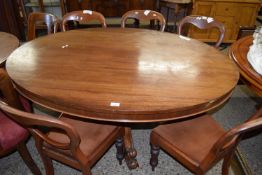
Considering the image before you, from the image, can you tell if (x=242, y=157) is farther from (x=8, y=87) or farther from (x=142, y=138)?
(x=8, y=87)

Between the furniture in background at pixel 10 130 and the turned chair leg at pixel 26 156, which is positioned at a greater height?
the furniture in background at pixel 10 130

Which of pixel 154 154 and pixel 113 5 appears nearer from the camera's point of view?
pixel 154 154

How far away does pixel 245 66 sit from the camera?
4.57ft

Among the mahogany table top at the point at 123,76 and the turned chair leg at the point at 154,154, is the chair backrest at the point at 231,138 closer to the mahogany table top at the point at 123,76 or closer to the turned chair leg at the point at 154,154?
the mahogany table top at the point at 123,76

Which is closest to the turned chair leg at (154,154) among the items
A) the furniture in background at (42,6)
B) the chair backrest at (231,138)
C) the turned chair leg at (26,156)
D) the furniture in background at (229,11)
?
the chair backrest at (231,138)

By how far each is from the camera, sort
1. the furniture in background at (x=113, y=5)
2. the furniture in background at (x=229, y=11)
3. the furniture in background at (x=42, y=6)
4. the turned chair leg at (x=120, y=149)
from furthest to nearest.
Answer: the furniture in background at (x=113, y=5)
the furniture in background at (x=42, y=6)
the furniture in background at (x=229, y=11)
the turned chair leg at (x=120, y=149)

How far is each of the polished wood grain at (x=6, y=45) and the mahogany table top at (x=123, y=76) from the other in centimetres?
19

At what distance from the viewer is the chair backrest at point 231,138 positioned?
80 centimetres

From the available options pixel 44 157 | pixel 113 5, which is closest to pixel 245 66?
pixel 44 157

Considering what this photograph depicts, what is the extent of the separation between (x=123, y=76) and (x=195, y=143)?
1.80ft

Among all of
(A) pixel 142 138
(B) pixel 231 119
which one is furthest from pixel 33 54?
(B) pixel 231 119

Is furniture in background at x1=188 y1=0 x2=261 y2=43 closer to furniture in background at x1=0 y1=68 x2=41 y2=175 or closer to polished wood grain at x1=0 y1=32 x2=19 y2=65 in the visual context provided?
Result: polished wood grain at x1=0 y1=32 x2=19 y2=65

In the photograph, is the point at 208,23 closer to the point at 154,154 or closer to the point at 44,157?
the point at 154,154

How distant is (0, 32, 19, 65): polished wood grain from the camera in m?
1.55
